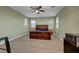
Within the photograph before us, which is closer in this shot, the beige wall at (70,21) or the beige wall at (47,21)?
the beige wall at (70,21)

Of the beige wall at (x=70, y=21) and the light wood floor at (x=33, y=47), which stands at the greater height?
the beige wall at (x=70, y=21)

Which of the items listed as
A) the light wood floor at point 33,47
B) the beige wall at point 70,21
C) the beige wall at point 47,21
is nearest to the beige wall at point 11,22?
the light wood floor at point 33,47

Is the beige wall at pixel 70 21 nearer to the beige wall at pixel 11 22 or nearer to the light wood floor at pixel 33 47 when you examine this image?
the light wood floor at pixel 33 47

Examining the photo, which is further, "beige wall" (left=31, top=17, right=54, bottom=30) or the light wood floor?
"beige wall" (left=31, top=17, right=54, bottom=30)

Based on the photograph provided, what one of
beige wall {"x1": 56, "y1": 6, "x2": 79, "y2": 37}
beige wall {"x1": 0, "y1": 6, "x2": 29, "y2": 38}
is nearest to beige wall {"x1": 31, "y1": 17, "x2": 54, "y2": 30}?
beige wall {"x1": 56, "y1": 6, "x2": 79, "y2": 37}

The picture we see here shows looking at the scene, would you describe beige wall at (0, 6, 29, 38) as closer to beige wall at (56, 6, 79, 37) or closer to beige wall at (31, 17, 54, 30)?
beige wall at (31, 17, 54, 30)

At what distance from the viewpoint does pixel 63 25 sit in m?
2.82

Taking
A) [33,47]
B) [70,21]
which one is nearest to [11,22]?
[33,47]

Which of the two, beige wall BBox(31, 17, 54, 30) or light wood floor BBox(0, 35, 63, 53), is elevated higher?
beige wall BBox(31, 17, 54, 30)

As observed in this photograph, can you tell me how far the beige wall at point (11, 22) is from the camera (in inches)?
123

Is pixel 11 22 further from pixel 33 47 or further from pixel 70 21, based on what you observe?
pixel 70 21

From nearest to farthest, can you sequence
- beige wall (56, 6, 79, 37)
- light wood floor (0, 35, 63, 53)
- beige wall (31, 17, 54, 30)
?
beige wall (56, 6, 79, 37) → light wood floor (0, 35, 63, 53) → beige wall (31, 17, 54, 30)

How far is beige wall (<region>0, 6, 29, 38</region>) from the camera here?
3.14 m
